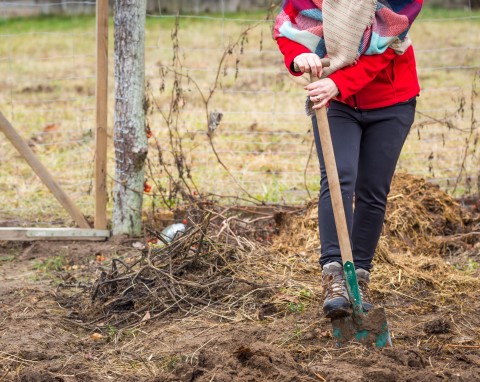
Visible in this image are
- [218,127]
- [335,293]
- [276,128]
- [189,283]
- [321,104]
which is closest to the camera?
[321,104]

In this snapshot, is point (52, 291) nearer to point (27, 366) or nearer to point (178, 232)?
point (178, 232)

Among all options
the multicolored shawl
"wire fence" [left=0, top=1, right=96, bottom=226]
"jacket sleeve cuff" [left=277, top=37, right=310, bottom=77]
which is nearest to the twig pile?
"jacket sleeve cuff" [left=277, top=37, right=310, bottom=77]

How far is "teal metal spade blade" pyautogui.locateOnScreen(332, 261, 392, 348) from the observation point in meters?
3.62

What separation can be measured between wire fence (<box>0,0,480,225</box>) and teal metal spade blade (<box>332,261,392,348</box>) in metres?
2.24

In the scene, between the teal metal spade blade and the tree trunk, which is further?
the tree trunk

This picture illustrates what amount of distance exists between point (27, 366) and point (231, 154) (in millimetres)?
4233

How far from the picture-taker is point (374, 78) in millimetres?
3723

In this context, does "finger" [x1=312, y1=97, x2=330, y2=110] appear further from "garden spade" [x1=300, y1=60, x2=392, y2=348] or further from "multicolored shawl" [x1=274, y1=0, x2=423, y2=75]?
"multicolored shawl" [x1=274, y1=0, x2=423, y2=75]

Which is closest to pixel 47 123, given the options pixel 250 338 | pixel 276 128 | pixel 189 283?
pixel 276 128

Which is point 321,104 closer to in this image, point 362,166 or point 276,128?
point 362,166

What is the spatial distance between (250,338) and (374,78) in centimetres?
134

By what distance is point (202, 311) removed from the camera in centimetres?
434

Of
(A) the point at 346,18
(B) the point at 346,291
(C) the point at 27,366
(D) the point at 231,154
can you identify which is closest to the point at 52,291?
(C) the point at 27,366

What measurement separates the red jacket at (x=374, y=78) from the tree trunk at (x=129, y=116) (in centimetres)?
194
